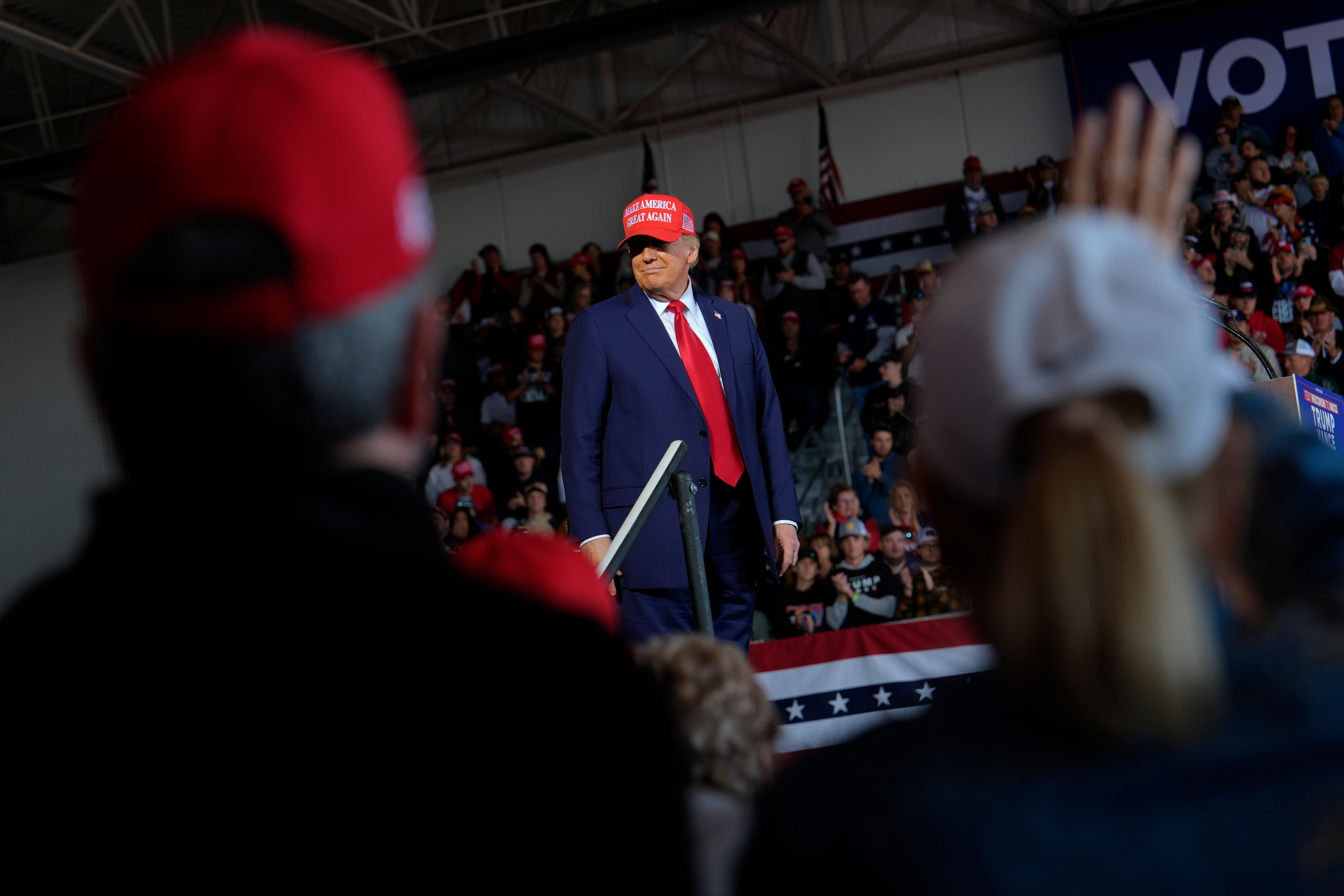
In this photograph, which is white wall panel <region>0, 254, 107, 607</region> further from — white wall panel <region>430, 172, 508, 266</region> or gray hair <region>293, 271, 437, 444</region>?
gray hair <region>293, 271, 437, 444</region>

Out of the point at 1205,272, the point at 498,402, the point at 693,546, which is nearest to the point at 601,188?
the point at 498,402

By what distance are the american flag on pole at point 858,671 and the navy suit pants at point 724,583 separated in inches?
29.9

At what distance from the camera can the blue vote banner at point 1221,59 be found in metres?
11.4

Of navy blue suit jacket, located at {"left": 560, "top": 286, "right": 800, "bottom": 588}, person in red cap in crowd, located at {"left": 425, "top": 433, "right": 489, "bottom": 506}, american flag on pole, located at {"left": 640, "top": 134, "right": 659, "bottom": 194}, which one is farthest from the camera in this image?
american flag on pole, located at {"left": 640, "top": 134, "right": 659, "bottom": 194}

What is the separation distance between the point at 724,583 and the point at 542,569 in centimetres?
325

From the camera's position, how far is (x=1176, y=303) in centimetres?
81

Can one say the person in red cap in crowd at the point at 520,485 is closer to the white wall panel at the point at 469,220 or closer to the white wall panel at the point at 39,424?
the white wall panel at the point at 469,220

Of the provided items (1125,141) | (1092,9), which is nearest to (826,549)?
(1125,141)

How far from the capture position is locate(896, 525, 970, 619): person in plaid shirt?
22.3ft

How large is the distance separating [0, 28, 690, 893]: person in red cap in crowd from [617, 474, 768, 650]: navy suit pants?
3343 millimetres

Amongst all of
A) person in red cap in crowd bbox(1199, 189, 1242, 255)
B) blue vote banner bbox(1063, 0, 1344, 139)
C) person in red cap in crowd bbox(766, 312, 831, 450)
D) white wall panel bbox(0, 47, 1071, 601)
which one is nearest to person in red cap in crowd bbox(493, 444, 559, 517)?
person in red cap in crowd bbox(766, 312, 831, 450)

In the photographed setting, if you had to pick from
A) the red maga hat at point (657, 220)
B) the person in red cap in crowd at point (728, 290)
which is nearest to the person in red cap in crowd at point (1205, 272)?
the person in red cap in crowd at point (728, 290)

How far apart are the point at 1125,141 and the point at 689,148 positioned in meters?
12.9

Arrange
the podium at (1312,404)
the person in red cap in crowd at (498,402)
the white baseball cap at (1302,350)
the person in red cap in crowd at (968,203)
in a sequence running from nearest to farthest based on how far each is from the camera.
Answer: the podium at (1312,404) < the white baseball cap at (1302,350) < the person in red cap in crowd at (498,402) < the person in red cap in crowd at (968,203)
